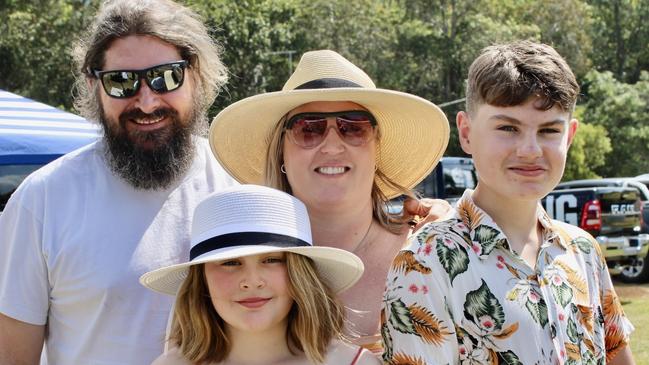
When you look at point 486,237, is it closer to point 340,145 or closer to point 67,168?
point 340,145

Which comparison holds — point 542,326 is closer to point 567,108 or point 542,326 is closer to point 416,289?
point 416,289

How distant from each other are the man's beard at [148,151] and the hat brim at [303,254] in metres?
0.57

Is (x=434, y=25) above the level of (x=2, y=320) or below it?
below

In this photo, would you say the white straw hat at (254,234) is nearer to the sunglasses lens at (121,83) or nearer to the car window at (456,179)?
the sunglasses lens at (121,83)

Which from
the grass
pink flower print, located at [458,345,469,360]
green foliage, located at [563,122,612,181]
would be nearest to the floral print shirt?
pink flower print, located at [458,345,469,360]

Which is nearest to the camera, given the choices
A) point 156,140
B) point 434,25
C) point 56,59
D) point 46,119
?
point 156,140

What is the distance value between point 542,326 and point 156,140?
162cm

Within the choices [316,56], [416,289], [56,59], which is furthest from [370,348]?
[56,59]

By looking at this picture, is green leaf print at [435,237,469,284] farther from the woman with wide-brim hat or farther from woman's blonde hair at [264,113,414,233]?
woman's blonde hair at [264,113,414,233]

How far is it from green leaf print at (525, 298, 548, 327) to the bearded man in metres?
1.29

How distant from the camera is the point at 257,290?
242 cm

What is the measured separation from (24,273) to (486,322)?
1.63 m

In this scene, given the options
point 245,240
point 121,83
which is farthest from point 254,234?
point 121,83

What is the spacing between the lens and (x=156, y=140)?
10.3ft
